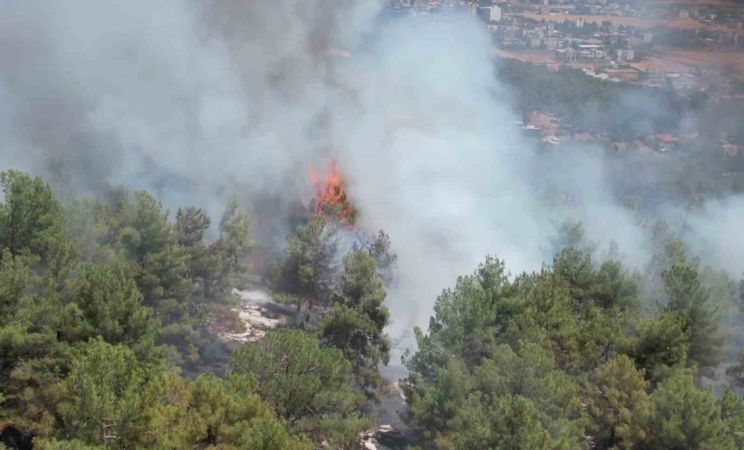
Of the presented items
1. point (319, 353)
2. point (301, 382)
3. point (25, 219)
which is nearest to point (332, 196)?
point (25, 219)

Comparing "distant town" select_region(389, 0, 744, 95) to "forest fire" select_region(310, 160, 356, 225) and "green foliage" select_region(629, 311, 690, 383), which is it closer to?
"forest fire" select_region(310, 160, 356, 225)

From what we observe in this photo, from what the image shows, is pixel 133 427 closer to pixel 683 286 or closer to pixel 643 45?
pixel 683 286

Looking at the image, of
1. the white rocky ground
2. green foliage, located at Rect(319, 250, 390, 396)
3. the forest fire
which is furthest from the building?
green foliage, located at Rect(319, 250, 390, 396)

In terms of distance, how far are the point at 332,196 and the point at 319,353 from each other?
16.1 meters

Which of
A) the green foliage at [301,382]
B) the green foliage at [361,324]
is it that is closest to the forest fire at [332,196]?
the green foliage at [361,324]

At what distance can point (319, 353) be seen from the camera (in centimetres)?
1478

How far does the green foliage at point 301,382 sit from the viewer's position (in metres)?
14.1

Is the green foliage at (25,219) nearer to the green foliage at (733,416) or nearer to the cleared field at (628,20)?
the green foliage at (733,416)

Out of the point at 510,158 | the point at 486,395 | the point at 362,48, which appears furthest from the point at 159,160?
the point at 486,395

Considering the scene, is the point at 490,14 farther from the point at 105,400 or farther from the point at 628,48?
the point at 105,400

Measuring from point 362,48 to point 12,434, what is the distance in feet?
79.8

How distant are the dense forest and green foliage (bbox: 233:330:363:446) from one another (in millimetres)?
35

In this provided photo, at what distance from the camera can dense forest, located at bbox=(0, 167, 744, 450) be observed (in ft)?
40.9

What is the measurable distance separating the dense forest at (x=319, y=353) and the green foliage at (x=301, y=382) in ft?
0.12
